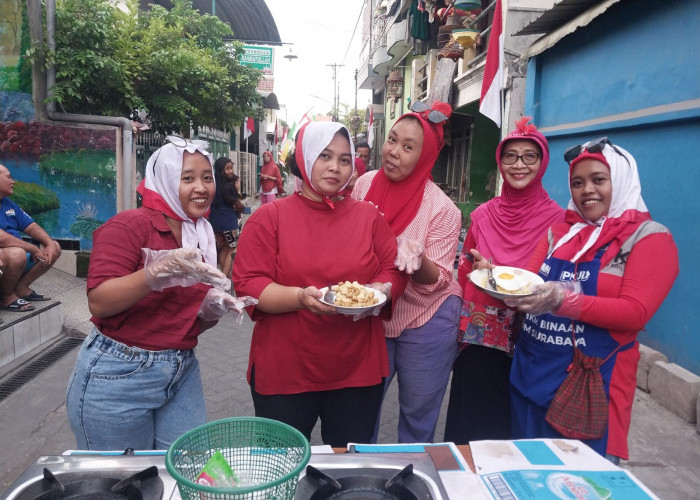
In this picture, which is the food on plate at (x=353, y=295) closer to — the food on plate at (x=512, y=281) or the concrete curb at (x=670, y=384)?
the food on plate at (x=512, y=281)

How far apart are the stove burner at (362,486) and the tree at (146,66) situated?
22.7 feet

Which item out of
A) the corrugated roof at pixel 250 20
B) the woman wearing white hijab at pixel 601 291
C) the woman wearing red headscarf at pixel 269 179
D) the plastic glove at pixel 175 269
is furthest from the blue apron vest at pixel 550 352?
the corrugated roof at pixel 250 20

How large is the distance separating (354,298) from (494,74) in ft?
19.2

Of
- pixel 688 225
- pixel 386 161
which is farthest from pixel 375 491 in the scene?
pixel 688 225

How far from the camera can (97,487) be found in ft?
4.24

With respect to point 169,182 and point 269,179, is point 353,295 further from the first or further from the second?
point 269,179

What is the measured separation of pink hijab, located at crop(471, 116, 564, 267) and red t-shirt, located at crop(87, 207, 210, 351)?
151 centimetres

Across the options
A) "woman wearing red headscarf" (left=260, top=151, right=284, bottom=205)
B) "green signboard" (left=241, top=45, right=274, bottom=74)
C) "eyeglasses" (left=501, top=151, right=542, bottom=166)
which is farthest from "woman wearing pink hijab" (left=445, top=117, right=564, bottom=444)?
"green signboard" (left=241, top=45, right=274, bottom=74)

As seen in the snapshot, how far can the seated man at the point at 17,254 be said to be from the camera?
5.05 m

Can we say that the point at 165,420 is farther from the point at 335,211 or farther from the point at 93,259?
the point at 335,211

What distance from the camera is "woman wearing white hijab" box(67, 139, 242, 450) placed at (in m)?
1.82

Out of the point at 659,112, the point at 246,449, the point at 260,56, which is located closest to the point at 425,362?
the point at 246,449

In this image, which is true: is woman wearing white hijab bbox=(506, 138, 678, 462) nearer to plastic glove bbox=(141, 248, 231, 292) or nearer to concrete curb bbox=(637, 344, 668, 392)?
plastic glove bbox=(141, 248, 231, 292)

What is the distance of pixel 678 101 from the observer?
4.11m
